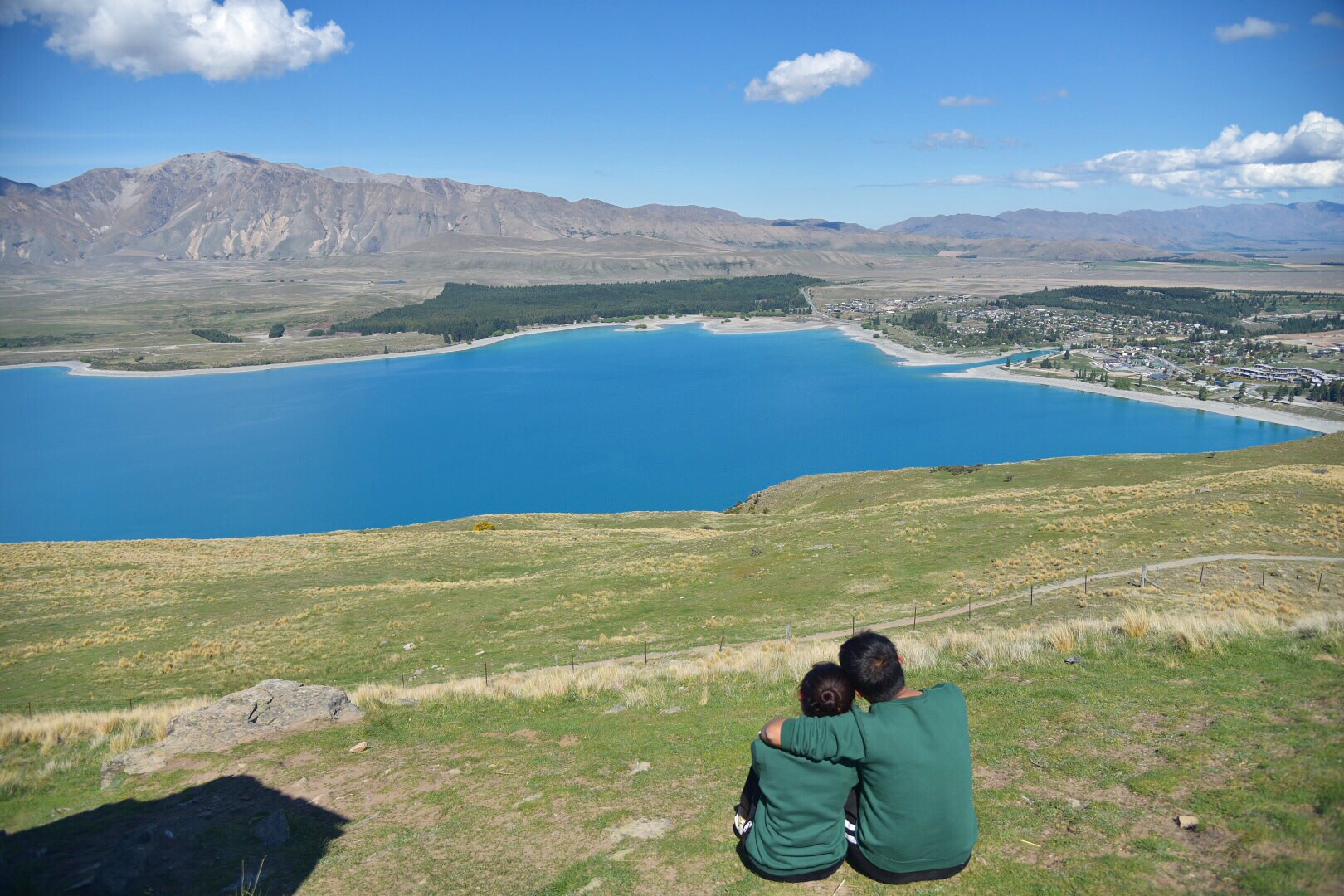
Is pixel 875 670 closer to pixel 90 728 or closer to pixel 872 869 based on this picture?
pixel 872 869

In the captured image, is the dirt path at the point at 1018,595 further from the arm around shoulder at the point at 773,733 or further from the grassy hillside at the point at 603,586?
the arm around shoulder at the point at 773,733

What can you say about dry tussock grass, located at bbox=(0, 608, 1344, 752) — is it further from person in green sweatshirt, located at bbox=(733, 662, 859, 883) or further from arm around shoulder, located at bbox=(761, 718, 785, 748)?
arm around shoulder, located at bbox=(761, 718, 785, 748)

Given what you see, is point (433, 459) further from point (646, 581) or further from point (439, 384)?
point (646, 581)

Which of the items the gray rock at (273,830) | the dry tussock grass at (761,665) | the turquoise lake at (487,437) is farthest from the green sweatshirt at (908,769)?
the turquoise lake at (487,437)

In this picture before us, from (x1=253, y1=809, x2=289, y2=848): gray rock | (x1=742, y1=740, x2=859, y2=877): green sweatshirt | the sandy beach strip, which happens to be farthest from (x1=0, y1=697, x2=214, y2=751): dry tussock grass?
the sandy beach strip

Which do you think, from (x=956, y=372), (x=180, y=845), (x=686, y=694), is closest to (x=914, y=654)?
(x=686, y=694)
